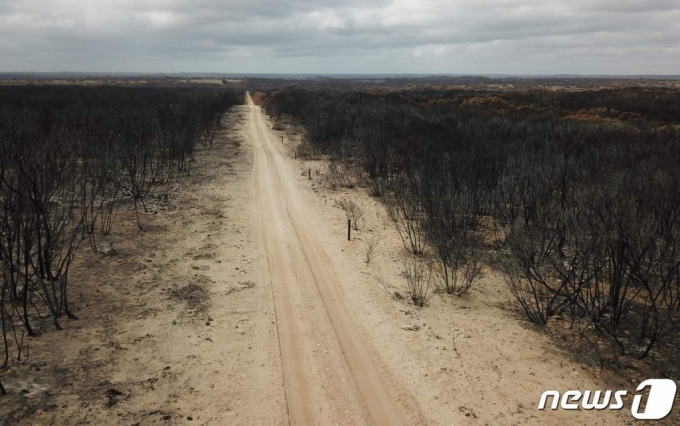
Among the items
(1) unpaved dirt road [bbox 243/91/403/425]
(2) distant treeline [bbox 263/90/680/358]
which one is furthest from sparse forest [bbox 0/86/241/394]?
(2) distant treeline [bbox 263/90/680/358]

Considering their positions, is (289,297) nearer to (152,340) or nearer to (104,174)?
(152,340)

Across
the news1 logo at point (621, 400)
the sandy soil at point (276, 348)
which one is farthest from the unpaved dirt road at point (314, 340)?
the news1 logo at point (621, 400)

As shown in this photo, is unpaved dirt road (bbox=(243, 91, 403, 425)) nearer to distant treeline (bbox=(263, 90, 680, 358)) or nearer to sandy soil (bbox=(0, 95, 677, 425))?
sandy soil (bbox=(0, 95, 677, 425))

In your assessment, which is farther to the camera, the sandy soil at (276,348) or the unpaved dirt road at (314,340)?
the unpaved dirt road at (314,340)

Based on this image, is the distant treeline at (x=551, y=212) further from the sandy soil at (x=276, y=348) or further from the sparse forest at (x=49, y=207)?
the sparse forest at (x=49, y=207)

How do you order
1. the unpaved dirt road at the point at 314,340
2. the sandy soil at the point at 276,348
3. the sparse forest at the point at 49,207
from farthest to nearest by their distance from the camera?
the sparse forest at the point at 49,207, the unpaved dirt road at the point at 314,340, the sandy soil at the point at 276,348
